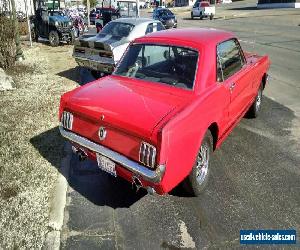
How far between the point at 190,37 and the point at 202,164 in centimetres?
182

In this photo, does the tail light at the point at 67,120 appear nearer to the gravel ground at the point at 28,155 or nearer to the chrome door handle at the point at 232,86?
the gravel ground at the point at 28,155

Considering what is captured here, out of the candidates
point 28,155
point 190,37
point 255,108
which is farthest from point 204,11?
point 28,155

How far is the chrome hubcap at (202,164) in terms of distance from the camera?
14.4ft

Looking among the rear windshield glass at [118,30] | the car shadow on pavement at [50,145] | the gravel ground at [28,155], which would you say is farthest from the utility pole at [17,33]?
the car shadow on pavement at [50,145]

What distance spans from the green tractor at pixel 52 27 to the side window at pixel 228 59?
1387 cm

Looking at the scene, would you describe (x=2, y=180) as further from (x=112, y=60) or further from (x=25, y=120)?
(x=112, y=60)

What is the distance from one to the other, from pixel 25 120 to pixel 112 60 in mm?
3374

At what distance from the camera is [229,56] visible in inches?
212

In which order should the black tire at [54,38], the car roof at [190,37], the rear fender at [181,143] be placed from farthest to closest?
1. the black tire at [54,38]
2. the car roof at [190,37]
3. the rear fender at [181,143]

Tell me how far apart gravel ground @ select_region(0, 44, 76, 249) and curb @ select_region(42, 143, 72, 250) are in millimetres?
67

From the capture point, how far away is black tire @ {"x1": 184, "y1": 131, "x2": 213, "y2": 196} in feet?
13.8

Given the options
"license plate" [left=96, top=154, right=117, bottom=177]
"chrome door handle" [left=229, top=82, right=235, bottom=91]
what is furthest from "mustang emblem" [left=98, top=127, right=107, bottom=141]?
"chrome door handle" [left=229, top=82, right=235, bottom=91]

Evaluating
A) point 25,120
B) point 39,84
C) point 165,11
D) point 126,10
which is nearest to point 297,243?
point 25,120

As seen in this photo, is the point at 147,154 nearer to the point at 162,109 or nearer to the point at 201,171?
the point at 162,109
